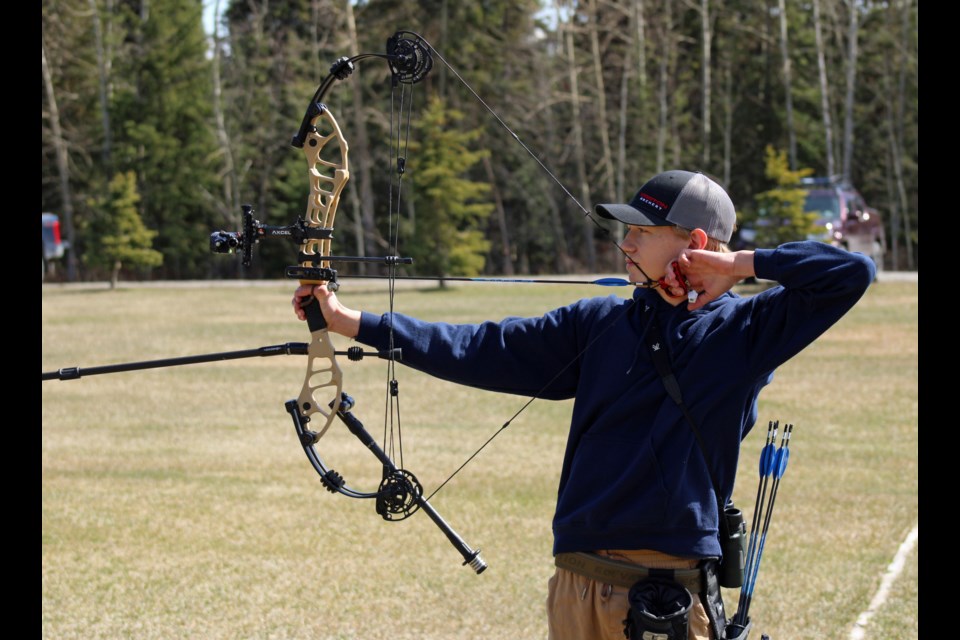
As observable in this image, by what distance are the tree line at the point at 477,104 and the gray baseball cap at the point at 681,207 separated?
3343cm

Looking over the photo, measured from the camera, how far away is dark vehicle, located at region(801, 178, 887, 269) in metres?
24.2

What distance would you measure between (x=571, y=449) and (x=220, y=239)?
1076 mm

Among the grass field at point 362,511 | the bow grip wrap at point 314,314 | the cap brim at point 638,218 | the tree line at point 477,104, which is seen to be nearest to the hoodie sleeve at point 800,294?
the cap brim at point 638,218

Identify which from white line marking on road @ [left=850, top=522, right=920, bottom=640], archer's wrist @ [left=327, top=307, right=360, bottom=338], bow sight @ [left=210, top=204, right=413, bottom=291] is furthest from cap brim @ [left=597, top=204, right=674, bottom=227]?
white line marking on road @ [left=850, top=522, right=920, bottom=640]

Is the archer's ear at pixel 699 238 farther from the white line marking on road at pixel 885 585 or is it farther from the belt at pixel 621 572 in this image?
the white line marking on road at pixel 885 585

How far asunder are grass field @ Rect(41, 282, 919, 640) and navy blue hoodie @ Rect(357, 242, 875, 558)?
2.62m

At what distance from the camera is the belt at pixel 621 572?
2.97 metres

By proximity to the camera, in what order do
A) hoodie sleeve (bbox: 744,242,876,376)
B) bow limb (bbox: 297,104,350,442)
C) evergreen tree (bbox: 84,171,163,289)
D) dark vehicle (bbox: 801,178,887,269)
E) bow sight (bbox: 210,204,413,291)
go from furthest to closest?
evergreen tree (bbox: 84,171,163,289)
dark vehicle (bbox: 801,178,887,269)
bow limb (bbox: 297,104,350,442)
bow sight (bbox: 210,204,413,291)
hoodie sleeve (bbox: 744,242,876,376)

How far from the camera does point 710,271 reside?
115 inches

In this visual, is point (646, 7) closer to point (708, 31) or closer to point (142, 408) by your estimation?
point (708, 31)

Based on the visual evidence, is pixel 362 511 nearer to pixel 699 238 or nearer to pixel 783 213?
pixel 699 238

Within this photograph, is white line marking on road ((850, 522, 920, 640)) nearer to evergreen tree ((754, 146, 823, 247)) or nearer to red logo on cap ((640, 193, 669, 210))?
red logo on cap ((640, 193, 669, 210))

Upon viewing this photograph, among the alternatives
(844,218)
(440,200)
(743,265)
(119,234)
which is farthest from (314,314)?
(119,234)
